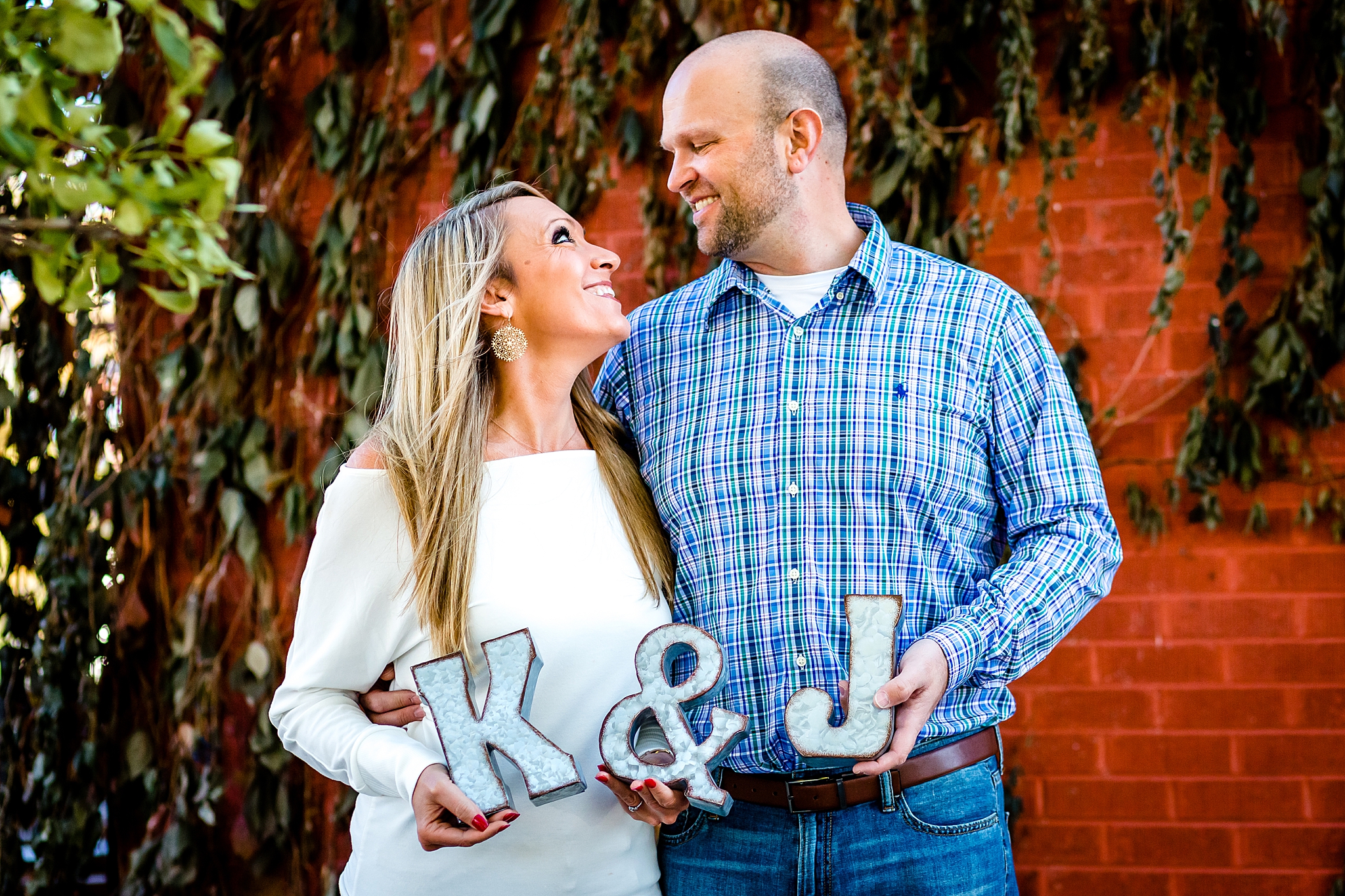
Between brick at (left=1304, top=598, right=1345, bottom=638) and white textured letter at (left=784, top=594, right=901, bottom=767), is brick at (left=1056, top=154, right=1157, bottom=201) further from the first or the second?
white textured letter at (left=784, top=594, right=901, bottom=767)

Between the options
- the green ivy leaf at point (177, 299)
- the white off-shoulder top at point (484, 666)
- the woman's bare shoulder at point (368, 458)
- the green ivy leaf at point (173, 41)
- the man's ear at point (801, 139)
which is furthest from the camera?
the man's ear at point (801, 139)

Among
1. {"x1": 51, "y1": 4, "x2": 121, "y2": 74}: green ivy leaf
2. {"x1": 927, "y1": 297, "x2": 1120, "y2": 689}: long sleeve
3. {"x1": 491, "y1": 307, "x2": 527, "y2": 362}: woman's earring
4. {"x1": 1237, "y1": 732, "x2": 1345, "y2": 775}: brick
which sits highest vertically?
{"x1": 51, "y1": 4, "x2": 121, "y2": 74}: green ivy leaf

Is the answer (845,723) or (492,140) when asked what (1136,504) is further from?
(492,140)

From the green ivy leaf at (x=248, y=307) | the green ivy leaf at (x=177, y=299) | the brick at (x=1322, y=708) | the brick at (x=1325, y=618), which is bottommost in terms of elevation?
the brick at (x=1322, y=708)

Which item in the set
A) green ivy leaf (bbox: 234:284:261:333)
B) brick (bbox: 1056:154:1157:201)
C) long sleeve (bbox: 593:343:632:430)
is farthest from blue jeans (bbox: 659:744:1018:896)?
green ivy leaf (bbox: 234:284:261:333)

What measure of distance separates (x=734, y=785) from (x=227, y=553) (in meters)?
1.92

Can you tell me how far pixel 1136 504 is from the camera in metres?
2.55

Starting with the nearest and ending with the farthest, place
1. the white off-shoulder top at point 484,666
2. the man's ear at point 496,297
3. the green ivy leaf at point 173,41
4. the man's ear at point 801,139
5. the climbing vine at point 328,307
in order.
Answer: the green ivy leaf at point 173,41, the white off-shoulder top at point 484,666, the man's ear at point 496,297, the man's ear at point 801,139, the climbing vine at point 328,307

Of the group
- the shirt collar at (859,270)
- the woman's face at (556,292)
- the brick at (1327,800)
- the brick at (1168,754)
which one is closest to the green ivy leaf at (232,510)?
the woman's face at (556,292)

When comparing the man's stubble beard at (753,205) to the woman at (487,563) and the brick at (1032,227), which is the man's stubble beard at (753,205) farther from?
the brick at (1032,227)

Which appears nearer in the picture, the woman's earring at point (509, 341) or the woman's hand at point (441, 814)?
the woman's hand at point (441, 814)

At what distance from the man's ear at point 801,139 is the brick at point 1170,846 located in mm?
1715

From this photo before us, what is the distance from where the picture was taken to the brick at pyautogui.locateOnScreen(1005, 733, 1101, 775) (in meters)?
2.61

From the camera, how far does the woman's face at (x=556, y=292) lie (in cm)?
170
